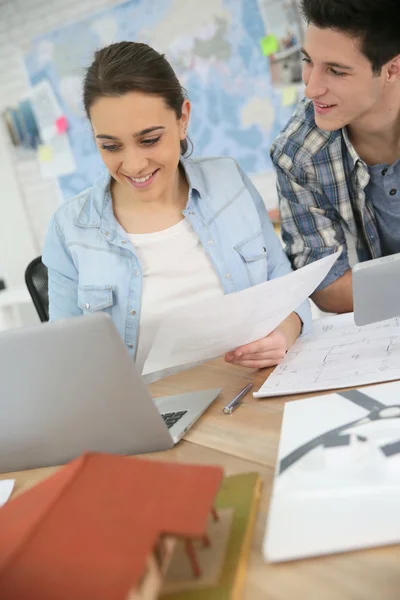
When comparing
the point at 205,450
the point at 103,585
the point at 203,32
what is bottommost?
the point at 205,450

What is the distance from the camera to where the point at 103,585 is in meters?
0.44

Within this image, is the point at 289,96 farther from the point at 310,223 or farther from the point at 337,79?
the point at 337,79

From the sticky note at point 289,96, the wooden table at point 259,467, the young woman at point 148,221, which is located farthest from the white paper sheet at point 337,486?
the sticky note at point 289,96

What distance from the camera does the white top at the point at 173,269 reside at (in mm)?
1479

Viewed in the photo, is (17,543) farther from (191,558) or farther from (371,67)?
(371,67)

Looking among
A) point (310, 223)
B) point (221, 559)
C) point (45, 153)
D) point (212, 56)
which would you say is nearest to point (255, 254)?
point (310, 223)

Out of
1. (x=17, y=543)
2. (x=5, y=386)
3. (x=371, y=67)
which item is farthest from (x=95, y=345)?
(x=371, y=67)

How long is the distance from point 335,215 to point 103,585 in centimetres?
134

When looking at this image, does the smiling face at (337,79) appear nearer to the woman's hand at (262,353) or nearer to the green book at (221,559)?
the woman's hand at (262,353)

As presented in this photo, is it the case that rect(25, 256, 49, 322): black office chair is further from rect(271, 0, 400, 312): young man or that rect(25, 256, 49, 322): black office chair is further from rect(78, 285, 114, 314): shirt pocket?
rect(271, 0, 400, 312): young man

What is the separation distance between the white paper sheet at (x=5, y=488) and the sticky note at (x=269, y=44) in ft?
9.13

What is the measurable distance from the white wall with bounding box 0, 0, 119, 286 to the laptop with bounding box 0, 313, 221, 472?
3.14 m

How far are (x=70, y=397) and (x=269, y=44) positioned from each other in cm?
276


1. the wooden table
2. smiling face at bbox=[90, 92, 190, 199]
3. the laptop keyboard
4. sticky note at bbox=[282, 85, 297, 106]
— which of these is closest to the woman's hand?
the wooden table
